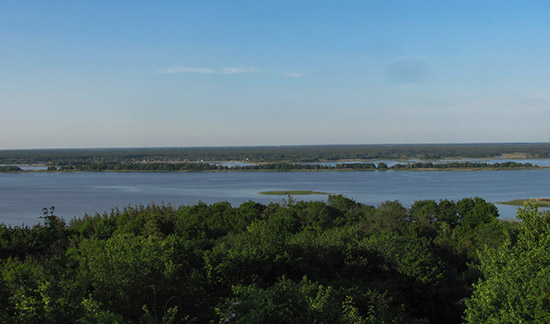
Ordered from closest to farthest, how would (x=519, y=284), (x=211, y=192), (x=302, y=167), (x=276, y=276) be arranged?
1. (x=519, y=284)
2. (x=276, y=276)
3. (x=211, y=192)
4. (x=302, y=167)

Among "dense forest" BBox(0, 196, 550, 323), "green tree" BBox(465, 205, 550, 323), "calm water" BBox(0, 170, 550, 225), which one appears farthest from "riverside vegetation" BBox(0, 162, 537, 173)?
"green tree" BBox(465, 205, 550, 323)

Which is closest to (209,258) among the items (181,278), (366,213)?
(181,278)

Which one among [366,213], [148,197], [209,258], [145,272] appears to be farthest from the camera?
[148,197]

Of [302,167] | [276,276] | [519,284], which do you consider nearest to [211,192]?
[276,276]

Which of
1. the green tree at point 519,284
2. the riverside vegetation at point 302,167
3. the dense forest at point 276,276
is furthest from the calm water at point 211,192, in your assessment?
the green tree at point 519,284

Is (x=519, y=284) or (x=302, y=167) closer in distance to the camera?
(x=519, y=284)

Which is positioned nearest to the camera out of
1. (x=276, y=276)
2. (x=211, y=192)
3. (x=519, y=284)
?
(x=519, y=284)

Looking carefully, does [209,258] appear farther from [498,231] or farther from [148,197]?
[148,197]

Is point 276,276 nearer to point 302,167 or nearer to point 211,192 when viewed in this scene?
point 211,192

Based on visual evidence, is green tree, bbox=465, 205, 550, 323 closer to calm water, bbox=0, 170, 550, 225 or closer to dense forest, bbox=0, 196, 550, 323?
dense forest, bbox=0, 196, 550, 323
